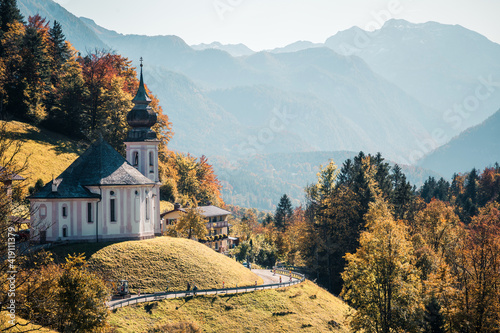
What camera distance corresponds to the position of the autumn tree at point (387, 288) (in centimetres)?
4566

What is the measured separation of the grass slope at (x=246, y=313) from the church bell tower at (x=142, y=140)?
892 inches

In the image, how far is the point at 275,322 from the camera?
52.4 metres

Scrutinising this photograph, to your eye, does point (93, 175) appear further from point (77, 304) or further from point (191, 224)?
point (77, 304)

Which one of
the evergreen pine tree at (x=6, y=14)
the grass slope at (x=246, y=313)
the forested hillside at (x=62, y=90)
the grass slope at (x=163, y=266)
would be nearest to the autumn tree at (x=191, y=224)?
the grass slope at (x=163, y=266)

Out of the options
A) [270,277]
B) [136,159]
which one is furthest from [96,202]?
[270,277]

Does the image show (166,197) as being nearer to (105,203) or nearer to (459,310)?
(105,203)

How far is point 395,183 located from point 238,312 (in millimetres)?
66492

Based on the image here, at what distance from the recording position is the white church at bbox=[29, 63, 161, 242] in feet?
183

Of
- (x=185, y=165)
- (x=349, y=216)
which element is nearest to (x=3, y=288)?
(x=349, y=216)

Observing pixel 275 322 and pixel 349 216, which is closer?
pixel 275 322

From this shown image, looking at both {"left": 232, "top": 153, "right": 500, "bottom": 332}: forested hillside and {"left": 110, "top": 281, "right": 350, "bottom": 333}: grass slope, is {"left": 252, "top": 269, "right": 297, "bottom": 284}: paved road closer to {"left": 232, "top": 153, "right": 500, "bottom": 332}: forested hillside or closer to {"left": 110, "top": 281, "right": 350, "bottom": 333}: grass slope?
{"left": 110, "top": 281, "right": 350, "bottom": 333}: grass slope

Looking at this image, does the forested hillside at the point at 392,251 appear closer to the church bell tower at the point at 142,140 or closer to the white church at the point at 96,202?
the white church at the point at 96,202

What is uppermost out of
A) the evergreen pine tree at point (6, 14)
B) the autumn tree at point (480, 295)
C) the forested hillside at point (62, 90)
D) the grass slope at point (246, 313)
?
the evergreen pine tree at point (6, 14)

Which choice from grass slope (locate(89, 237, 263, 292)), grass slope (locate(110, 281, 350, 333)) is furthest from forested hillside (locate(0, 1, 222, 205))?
grass slope (locate(110, 281, 350, 333))
